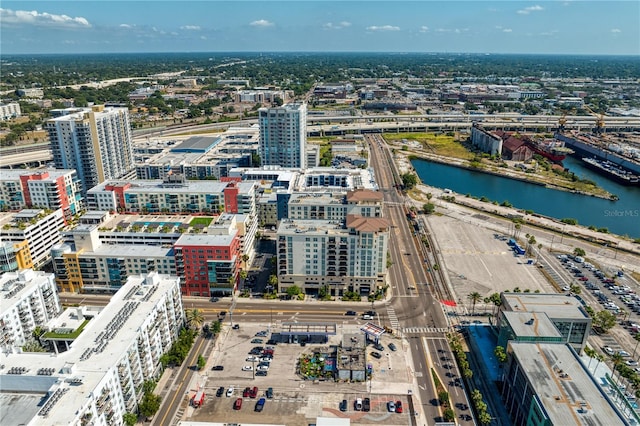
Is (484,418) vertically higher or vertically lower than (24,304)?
lower

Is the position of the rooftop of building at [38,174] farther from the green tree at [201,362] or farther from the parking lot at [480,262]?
the parking lot at [480,262]

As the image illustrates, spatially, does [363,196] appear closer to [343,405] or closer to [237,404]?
[343,405]

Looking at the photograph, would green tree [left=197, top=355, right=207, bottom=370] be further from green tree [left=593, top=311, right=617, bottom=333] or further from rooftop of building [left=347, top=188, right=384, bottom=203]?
green tree [left=593, top=311, right=617, bottom=333]

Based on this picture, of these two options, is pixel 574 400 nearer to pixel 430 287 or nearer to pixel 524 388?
pixel 524 388

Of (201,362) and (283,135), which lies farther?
(283,135)

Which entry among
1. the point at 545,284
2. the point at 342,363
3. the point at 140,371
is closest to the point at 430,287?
the point at 545,284

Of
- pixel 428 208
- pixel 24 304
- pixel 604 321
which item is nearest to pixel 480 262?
pixel 604 321
